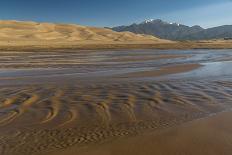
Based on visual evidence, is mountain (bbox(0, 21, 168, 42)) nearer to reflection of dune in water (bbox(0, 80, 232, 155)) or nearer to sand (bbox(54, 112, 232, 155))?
reflection of dune in water (bbox(0, 80, 232, 155))

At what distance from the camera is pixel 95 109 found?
945 centimetres

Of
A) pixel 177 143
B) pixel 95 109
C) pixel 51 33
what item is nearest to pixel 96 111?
pixel 95 109

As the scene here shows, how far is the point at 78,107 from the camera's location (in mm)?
9742

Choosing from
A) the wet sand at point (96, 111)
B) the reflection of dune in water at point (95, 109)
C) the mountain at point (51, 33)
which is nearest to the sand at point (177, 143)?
the wet sand at point (96, 111)

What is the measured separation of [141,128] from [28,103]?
4042 mm

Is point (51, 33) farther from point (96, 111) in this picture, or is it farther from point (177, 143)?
point (177, 143)

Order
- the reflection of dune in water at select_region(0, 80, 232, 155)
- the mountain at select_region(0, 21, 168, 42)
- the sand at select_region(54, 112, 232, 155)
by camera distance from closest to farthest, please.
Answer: the sand at select_region(54, 112, 232, 155) → the reflection of dune in water at select_region(0, 80, 232, 155) → the mountain at select_region(0, 21, 168, 42)

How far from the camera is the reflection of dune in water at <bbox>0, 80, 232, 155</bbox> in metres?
7.01

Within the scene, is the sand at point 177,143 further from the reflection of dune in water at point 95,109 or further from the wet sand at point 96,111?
the reflection of dune in water at point 95,109

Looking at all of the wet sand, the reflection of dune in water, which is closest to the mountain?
the wet sand

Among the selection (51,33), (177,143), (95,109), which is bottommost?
(51,33)

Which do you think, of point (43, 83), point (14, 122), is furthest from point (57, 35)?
point (14, 122)

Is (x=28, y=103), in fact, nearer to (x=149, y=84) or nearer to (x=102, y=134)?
(x=102, y=134)

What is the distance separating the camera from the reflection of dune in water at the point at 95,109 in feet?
23.0
